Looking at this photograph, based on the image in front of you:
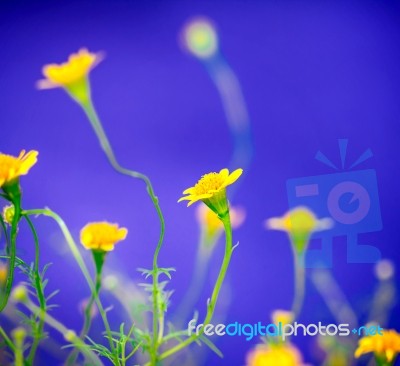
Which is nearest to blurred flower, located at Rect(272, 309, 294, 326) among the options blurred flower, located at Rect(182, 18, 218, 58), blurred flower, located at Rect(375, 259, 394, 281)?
blurred flower, located at Rect(375, 259, 394, 281)

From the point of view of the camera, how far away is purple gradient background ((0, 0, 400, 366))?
73.0 inches

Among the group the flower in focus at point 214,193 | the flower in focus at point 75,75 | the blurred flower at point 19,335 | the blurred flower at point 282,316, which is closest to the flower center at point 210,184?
the flower in focus at point 214,193

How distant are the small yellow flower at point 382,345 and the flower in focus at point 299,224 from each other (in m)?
0.36

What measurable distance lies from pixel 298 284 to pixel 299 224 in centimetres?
21

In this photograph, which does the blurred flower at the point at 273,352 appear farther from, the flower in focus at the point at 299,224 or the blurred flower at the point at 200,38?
the blurred flower at the point at 200,38

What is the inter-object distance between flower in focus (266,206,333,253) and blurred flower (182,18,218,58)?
640 mm

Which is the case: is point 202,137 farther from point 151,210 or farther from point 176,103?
point 151,210

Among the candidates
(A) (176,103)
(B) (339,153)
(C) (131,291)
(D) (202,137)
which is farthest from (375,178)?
(C) (131,291)

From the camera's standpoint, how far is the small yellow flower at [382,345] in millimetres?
1604

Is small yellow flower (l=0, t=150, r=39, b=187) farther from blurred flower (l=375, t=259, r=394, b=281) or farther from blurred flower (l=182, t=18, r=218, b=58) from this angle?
blurred flower (l=375, t=259, r=394, b=281)

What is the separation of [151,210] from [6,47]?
0.82m

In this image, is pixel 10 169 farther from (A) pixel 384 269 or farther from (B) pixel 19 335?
(A) pixel 384 269

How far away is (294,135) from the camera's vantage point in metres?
1.89

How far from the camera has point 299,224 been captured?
6.10 feet
